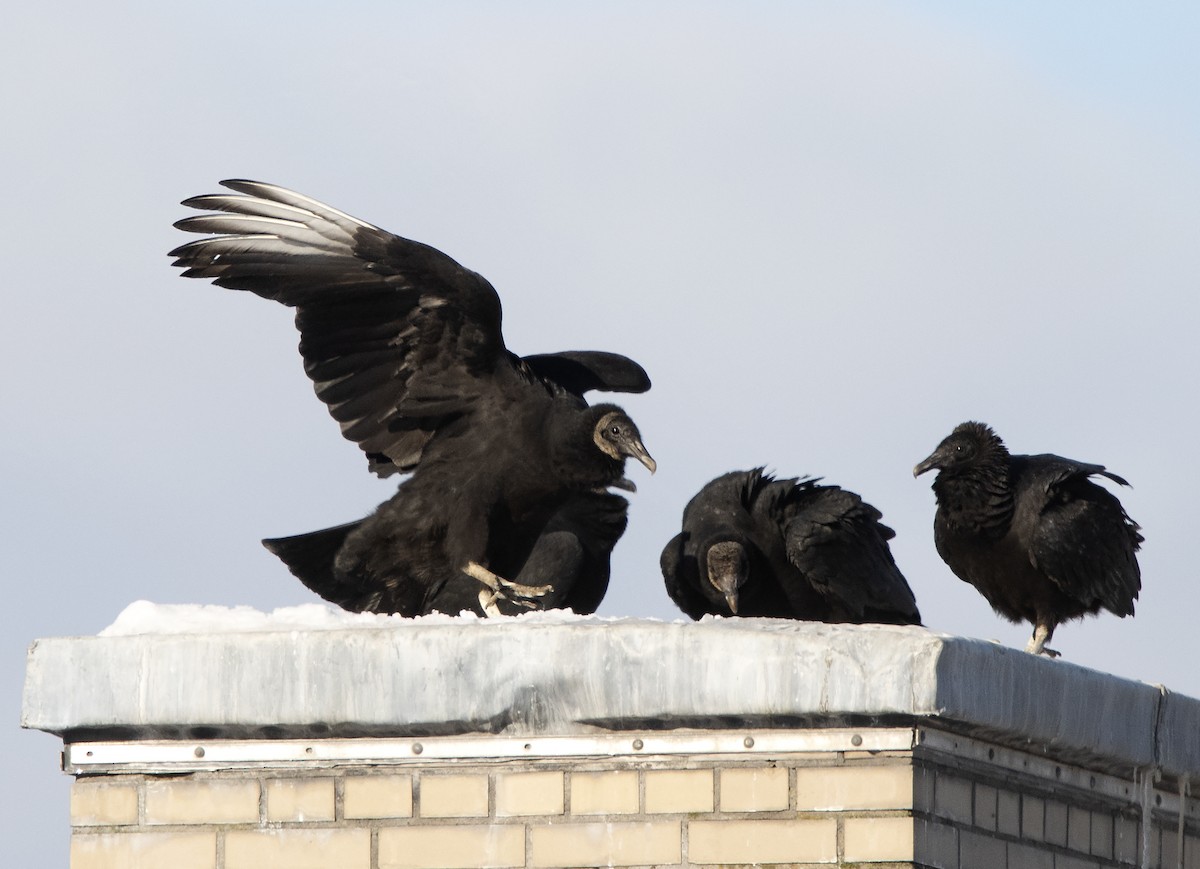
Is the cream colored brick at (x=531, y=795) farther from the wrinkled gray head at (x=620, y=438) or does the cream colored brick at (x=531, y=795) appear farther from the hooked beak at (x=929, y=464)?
the hooked beak at (x=929, y=464)

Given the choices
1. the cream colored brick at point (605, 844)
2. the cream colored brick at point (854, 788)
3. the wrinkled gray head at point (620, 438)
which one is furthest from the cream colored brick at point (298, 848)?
the wrinkled gray head at point (620, 438)

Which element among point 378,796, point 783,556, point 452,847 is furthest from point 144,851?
point 783,556

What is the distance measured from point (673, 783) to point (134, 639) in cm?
95

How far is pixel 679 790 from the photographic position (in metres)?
3.18

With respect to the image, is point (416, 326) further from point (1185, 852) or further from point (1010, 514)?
point (1185, 852)

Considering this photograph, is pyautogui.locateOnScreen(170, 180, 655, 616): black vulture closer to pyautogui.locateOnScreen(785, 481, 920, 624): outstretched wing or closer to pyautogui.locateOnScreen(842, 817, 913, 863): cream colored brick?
pyautogui.locateOnScreen(785, 481, 920, 624): outstretched wing

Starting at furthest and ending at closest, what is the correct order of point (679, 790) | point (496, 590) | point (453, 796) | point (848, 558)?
point (848, 558) < point (496, 590) < point (453, 796) < point (679, 790)

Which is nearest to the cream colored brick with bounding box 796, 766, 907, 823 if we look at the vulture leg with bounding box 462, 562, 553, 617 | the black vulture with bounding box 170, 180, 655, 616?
the vulture leg with bounding box 462, 562, 553, 617

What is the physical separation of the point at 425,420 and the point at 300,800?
7.66 feet

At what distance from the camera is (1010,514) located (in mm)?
5883

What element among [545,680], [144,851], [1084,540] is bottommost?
[144,851]

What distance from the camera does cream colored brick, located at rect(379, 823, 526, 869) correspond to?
3232 millimetres

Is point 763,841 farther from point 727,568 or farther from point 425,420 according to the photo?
point 425,420

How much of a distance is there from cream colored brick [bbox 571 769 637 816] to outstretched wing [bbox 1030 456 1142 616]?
284cm
